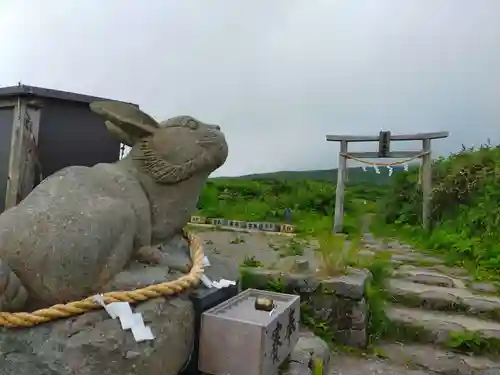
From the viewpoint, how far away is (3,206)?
2.35m

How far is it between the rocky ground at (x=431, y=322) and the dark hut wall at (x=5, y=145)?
176 centimetres

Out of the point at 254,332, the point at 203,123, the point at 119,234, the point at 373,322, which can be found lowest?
the point at 373,322

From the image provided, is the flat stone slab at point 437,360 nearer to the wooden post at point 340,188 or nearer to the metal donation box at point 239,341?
the metal donation box at point 239,341

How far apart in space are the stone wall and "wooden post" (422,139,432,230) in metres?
5.48

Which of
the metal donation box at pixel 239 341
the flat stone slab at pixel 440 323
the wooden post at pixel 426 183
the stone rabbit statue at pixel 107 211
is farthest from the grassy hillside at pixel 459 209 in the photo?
the stone rabbit statue at pixel 107 211

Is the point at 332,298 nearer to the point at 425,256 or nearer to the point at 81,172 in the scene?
the point at 81,172

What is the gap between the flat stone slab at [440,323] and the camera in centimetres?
389

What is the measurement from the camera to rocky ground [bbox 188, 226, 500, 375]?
141 inches

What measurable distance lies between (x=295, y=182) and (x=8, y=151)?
1127cm

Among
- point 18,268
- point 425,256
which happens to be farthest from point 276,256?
point 18,268

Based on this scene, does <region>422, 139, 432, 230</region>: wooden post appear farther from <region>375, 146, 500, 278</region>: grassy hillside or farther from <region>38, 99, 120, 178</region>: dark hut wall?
<region>38, 99, 120, 178</region>: dark hut wall

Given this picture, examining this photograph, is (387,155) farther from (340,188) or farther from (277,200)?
(277,200)

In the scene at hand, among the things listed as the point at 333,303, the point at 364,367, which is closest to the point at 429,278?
the point at 333,303

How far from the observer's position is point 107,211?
1956 mm
